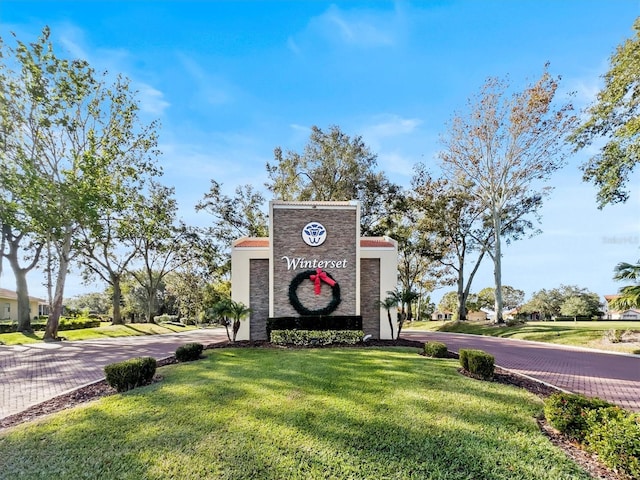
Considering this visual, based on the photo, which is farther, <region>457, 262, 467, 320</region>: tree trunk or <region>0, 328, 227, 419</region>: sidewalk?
<region>457, 262, 467, 320</region>: tree trunk

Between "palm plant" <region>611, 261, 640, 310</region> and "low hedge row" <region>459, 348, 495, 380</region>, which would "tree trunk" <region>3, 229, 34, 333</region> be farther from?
"palm plant" <region>611, 261, 640, 310</region>

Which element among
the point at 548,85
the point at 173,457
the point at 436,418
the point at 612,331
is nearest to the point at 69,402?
the point at 173,457

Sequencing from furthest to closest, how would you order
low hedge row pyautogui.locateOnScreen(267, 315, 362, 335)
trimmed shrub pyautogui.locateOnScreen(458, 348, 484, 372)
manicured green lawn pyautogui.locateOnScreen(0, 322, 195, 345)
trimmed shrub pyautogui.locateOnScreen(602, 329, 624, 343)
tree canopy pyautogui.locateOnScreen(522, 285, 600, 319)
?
tree canopy pyautogui.locateOnScreen(522, 285, 600, 319) < manicured green lawn pyautogui.locateOnScreen(0, 322, 195, 345) < trimmed shrub pyautogui.locateOnScreen(602, 329, 624, 343) < low hedge row pyautogui.locateOnScreen(267, 315, 362, 335) < trimmed shrub pyautogui.locateOnScreen(458, 348, 484, 372)

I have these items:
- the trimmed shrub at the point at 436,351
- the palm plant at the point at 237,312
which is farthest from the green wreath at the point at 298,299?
the trimmed shrub at the point at 436,351

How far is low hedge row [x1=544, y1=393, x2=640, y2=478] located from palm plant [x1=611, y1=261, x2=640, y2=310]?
9.43m

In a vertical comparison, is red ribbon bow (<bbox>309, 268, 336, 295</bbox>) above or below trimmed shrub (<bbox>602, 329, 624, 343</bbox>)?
above

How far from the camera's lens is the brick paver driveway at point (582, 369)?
765 cm

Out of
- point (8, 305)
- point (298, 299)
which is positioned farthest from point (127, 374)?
point (8, 305)

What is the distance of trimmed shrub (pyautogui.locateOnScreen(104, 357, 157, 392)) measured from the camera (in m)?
7.30

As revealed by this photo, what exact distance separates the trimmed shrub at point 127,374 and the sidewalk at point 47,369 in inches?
62.1

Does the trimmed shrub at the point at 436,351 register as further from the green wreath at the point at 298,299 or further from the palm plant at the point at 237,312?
the palm plant at the point at 237,312

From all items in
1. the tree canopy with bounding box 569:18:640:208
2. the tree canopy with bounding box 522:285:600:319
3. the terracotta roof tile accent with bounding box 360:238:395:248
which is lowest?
the tree canopy with bounding box 522:285:600:319

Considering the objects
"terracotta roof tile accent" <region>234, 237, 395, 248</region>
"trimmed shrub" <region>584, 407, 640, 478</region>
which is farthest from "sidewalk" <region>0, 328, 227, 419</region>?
"trimmed shrub" <region>584, 407, 640, 478</region>

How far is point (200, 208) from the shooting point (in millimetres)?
27703
